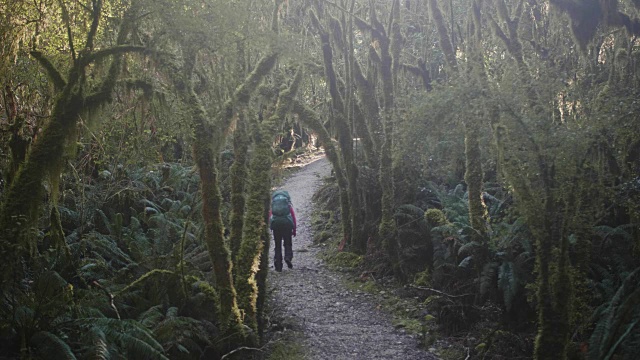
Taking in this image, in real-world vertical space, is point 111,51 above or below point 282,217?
above

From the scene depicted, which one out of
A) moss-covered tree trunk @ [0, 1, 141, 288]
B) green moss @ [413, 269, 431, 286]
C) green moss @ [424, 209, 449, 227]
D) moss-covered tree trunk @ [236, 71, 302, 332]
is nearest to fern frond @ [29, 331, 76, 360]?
moss-covered tree trunk @ [0, 1, 141, 288]

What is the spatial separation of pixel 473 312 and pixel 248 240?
4151 millimetres

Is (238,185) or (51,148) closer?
(51,148)

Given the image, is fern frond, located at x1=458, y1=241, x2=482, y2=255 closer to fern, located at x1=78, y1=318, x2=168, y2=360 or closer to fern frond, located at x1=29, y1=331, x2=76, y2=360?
fern, located at x1=78, y1=318, x2=168, y2=360

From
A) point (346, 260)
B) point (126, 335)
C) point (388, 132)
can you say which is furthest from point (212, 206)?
point (346, 260)

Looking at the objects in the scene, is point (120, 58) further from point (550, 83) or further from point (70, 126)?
point (550, 83)

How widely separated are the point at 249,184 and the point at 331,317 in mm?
3411

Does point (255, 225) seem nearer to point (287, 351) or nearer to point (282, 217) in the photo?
point (287, 351)

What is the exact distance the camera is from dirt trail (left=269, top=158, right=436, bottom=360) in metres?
9.24

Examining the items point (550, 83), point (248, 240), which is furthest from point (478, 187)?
point (248, 240)

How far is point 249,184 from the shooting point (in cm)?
941

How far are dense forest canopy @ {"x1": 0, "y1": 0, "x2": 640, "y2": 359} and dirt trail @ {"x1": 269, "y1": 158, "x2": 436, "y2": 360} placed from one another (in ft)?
2.93

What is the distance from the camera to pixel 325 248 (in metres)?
16.8

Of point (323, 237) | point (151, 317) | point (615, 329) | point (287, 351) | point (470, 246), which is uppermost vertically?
point (470, 246)
